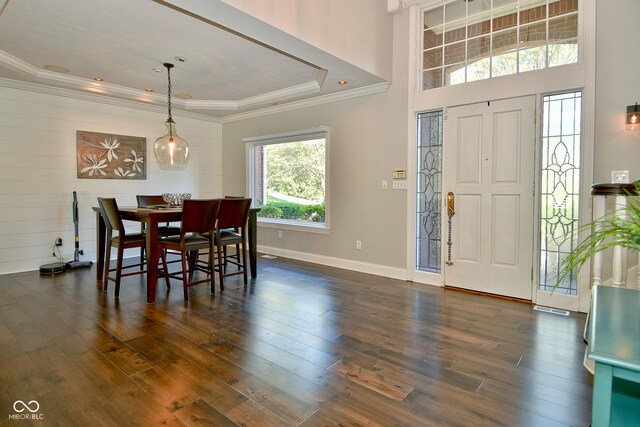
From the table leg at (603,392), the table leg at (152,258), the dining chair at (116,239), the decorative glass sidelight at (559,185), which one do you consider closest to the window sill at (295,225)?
the dining chair at (116,239)

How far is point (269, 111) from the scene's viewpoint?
579 centimetres

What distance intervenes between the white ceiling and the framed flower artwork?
596mm

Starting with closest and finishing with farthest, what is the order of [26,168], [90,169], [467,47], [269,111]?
[467,47], [26,168], [90,169], [269,111]

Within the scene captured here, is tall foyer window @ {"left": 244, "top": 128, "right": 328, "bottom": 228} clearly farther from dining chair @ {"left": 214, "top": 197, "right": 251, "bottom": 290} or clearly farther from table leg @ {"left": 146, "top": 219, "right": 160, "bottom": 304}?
table leg @ {"left": 146, "top": 219, "right": 160, "bottom": 304}

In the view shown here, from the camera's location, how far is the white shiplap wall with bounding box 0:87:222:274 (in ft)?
14.7

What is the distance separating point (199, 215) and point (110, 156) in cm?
278

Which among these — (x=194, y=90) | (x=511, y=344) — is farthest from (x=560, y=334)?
(x=194, y=90)

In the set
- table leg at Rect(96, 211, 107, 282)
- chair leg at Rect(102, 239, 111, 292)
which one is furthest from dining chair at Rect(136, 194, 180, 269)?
chair leg at Rect(102, 239, 111, 292)

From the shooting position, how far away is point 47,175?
4.79m

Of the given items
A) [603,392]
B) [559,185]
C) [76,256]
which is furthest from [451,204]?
[76,256]

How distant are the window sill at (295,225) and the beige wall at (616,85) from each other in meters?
3.21

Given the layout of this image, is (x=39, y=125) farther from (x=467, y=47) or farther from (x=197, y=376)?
(x=467, y=47)

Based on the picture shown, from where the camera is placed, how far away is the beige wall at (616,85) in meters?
2.93

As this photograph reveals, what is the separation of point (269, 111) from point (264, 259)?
2392 millimetres
